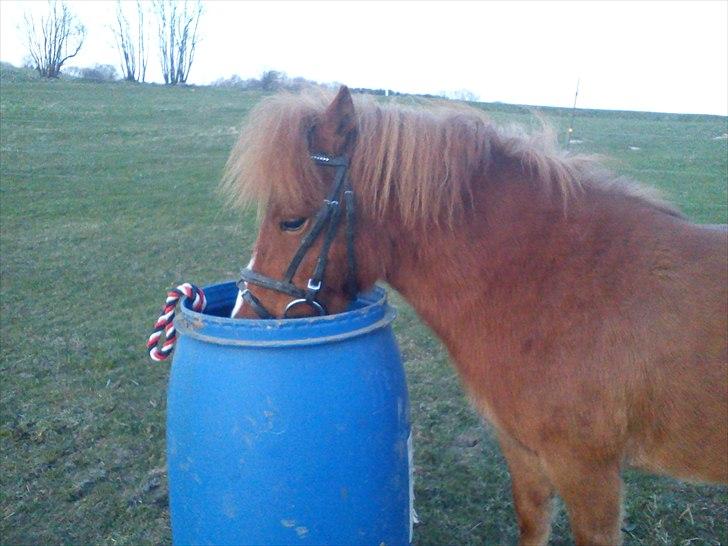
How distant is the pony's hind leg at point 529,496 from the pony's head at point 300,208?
0.97m

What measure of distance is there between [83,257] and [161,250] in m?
0.92

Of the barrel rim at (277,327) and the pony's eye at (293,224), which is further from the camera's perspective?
the pony's eye at (293,224)

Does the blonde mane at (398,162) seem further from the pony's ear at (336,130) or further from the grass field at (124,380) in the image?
the grass field at (124,380)

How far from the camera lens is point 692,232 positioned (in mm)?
2271

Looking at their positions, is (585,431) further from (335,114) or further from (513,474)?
(335,114)

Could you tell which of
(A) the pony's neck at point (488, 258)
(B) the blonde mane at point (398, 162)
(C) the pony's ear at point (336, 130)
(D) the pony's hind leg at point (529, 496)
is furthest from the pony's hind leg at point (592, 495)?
(C) the pony's ear at point (336, 130)

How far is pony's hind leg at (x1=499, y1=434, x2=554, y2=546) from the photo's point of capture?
2.62m

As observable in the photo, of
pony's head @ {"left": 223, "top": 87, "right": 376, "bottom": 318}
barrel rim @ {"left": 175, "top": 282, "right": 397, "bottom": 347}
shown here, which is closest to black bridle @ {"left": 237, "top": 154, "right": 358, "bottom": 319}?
pony's head @ {"left": 223, "top": 87, "right": 376, "bottom": 318}

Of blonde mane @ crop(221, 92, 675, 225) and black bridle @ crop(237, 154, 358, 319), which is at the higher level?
blonde mane @ crop(221, 92, 675, 225)

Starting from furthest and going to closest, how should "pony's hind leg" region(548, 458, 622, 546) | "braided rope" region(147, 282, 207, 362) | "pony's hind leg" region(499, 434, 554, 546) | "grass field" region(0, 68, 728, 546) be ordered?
"grass field" region(0, 68, 728, 546) → "pony's hind leg" region(499, 434, 554, 546) → "braided rope" region(147, 282, 207, 362) → "pony's hind leg" region(548, 458, 622, 546)

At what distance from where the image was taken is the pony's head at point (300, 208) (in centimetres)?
228

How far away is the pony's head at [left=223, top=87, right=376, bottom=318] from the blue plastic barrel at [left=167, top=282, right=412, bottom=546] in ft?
0.63

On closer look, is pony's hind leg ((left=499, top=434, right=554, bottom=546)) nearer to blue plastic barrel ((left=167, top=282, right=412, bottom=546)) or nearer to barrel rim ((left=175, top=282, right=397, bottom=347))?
blue plastic barrel ((left=167, top=282, right=412, bottom=546))

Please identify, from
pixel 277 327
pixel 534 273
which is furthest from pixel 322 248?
pixel 534 273
